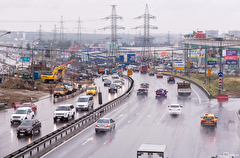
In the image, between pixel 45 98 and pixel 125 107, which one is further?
pixel 45 98

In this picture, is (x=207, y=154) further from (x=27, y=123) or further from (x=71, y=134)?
(x=27, y=123)

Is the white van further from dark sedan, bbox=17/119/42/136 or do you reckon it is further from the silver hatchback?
dark sedan, bbox=17/119/42/136

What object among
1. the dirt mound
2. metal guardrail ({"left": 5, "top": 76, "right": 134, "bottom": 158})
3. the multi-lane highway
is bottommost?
the multi-lane highway

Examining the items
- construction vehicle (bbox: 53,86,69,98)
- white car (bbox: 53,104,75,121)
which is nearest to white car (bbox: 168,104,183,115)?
white car (bbox: 53,104,75,121)

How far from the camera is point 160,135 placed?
32625mm

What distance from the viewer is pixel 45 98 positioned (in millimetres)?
63938

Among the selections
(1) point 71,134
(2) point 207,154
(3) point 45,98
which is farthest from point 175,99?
(2) point 207,154

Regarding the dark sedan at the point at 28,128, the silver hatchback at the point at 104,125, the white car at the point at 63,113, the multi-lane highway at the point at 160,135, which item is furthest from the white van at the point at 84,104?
the dark sedan at the point at 28,128

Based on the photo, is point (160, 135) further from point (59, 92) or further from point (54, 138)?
point (59, 92)

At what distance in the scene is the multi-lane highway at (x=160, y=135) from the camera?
1034 inches

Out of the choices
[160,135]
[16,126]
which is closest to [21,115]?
[16,126]

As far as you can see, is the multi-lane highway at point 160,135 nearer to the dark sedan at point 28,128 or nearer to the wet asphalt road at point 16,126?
the wet asphalt road at point 16,126

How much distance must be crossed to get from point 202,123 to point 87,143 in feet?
46.3

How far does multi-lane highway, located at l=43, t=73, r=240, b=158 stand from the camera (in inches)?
1034
